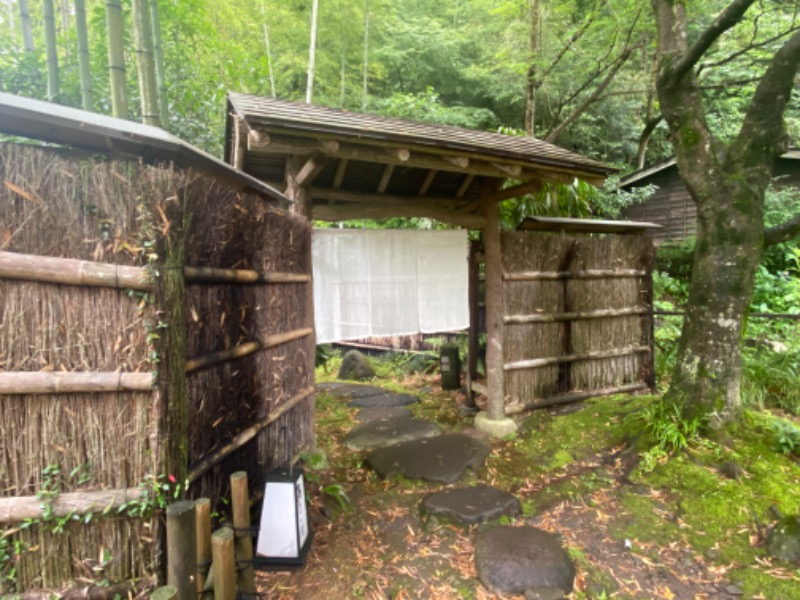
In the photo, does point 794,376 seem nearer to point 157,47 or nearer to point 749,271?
point 749,271

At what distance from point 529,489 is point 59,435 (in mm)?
3553

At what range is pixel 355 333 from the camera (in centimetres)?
475

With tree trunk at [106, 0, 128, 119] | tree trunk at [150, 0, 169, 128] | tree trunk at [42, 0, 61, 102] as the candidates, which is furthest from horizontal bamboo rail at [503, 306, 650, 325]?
tree trunk at [42, 0, 61, 102]

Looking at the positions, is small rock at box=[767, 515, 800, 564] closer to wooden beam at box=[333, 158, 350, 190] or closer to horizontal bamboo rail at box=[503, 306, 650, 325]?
horizontal bamboo rail at box=[503, 306, 650, 325]

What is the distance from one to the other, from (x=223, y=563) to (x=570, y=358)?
472 centimetres

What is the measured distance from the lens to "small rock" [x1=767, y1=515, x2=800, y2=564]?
265 centimetres

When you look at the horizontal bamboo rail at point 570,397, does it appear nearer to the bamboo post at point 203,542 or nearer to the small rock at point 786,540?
the small rock at point 786,540

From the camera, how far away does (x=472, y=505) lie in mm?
3334

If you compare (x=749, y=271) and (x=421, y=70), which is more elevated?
(x=421, y=70)

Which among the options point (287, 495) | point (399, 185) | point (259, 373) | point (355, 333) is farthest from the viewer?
point (399, 185)

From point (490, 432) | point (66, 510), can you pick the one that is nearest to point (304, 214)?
point (66, 510)

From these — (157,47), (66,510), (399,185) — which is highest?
(157,47)

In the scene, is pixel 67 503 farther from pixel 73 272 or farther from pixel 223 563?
pixel 73 272

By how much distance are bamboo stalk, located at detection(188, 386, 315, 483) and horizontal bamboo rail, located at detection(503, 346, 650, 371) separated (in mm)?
2786
